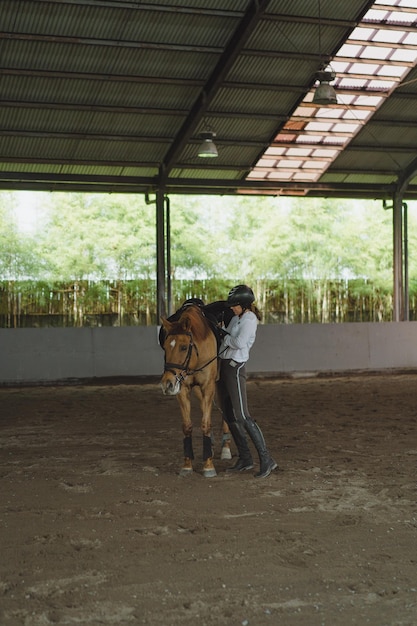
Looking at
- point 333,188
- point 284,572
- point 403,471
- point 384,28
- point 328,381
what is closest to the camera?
point 284,572

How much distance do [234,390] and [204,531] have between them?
2.12m

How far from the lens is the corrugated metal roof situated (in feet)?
47.0

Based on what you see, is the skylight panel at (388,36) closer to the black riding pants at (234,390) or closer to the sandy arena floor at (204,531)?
the sandy arena floor at (204,531)

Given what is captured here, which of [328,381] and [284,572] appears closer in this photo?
[284,572]

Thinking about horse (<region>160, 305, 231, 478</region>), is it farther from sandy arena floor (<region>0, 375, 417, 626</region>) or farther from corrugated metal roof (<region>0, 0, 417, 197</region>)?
corrugated metal roof (<region>0, 0, 417, 197</region>)

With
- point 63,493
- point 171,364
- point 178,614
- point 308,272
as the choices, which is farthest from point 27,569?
point 308,272

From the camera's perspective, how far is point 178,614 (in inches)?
153

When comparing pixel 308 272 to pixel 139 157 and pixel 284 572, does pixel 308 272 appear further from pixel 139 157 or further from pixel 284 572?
pixel 284 572

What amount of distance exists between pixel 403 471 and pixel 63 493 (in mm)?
3144

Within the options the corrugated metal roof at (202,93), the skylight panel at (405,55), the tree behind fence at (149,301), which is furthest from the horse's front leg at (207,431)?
the tree behind fence at (149,301)

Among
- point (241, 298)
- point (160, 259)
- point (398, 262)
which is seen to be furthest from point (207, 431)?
point (398, 262)

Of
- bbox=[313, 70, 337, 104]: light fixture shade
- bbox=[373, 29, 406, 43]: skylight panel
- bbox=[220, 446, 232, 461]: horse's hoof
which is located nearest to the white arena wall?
bbox=[313, 70, 337, 104]: light fixture shade

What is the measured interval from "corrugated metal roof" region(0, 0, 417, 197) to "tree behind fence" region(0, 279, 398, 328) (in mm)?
2953

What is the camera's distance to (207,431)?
24.1 ft
